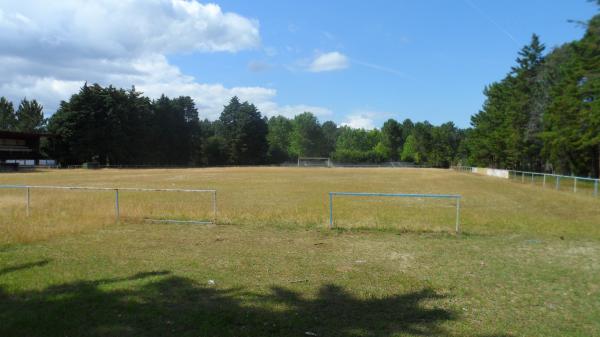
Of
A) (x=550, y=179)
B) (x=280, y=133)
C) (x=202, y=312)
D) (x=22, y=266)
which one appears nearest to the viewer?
(x=202, y=312)

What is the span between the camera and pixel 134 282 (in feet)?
24.0

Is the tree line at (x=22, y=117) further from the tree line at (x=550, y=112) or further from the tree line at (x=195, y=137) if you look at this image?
the tree line at (x=550, y=112)

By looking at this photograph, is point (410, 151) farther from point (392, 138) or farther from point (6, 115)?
point (6, 115)

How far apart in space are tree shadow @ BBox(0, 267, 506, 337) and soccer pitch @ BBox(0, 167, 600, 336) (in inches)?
1.0

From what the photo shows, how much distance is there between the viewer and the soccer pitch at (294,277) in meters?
5.55

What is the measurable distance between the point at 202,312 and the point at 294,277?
2316mm

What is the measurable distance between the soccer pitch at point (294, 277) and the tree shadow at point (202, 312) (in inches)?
1.0

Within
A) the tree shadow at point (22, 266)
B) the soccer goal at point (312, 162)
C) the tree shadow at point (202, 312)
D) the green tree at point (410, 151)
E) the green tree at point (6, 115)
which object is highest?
the green tree at point (6, 115)

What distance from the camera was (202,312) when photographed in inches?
233

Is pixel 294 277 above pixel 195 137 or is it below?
below

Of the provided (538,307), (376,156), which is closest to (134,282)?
(538,307)

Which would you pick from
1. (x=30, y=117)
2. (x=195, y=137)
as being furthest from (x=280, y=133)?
(x=30, y=117)

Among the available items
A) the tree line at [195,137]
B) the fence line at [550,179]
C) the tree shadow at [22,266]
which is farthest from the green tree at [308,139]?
the tree shadow at [22,266]

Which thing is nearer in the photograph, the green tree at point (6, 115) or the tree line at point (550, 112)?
the tree line at point (550, 112)
